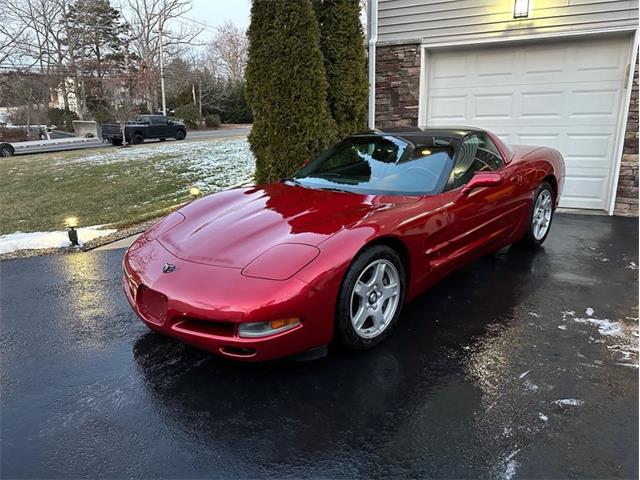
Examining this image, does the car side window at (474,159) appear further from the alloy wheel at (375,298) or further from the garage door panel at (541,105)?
the garage door panel at (541,105)

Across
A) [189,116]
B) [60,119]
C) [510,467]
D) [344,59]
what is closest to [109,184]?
[344,59]

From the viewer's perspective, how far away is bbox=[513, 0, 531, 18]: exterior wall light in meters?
6.37

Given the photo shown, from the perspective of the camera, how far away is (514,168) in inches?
169

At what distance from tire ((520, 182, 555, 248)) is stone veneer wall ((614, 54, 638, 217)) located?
206 centimetres

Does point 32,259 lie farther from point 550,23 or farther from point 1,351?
point 550,23

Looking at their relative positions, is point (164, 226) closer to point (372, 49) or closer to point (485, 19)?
point (372, 49)

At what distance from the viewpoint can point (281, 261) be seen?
260 centimetres

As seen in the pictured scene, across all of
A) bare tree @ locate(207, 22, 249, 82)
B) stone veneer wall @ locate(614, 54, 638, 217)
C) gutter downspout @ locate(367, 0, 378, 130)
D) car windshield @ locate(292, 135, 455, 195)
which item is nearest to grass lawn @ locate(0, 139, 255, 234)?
gutter downspout @ locate(367, 0, 378, 130)

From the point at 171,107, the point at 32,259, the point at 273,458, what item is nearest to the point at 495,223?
the point at 273,458

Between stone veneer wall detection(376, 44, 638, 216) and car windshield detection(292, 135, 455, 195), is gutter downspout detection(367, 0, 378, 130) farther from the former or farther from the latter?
car windshield detection(292, 135, 455, 195)

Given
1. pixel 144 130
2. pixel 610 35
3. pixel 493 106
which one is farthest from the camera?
pixel 144 130

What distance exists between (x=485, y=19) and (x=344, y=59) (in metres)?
2.03

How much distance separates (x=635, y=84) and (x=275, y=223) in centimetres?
548

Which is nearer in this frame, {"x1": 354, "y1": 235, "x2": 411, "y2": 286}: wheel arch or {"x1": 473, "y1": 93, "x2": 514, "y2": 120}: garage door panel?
{"x1": 354, "y1": 235, "x2": 411, "y2": 286}: wheel arch
